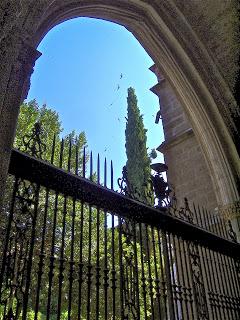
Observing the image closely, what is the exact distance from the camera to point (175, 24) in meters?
7.22

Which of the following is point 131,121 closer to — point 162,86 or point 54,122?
point 54,122

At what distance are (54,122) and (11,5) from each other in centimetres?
1185

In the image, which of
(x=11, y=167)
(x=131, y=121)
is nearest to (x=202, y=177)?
(x=11, y=167)

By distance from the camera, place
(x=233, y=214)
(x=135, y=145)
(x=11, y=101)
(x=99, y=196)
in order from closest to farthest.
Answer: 1. (x=11, y=101)
2. (x=99, y=196)
3. (x=233, y=214)
4. (x=135, y=145)

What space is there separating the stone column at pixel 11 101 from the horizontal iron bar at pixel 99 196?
0.82ft

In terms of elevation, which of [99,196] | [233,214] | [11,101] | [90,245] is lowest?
[90,245]

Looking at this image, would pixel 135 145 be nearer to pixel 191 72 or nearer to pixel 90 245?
pixel 191 72

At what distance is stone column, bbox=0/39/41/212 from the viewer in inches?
85.6

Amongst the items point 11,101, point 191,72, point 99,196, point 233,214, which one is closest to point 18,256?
point 99,196

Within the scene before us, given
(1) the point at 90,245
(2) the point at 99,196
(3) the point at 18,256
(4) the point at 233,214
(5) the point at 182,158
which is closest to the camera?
(3) the point at 18,256

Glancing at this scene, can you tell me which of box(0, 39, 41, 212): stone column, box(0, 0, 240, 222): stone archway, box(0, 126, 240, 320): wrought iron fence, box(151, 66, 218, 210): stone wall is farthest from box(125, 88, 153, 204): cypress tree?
box(0, 39, 41, 212): stone column

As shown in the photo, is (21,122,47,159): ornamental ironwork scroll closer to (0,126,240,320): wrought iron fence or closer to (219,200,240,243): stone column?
(0,126,240,320): wrought iron fence

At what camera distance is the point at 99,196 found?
3119 millimetres

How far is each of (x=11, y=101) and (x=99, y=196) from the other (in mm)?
1120
